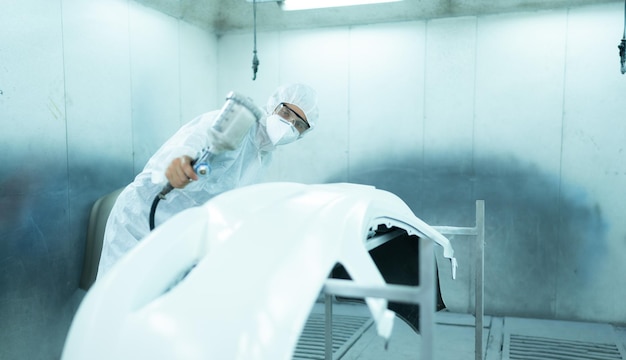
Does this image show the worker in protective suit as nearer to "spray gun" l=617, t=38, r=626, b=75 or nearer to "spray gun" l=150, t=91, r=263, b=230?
"spray gun" l=150, t=91, r=263, b=230

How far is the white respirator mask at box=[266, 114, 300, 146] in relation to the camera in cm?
213

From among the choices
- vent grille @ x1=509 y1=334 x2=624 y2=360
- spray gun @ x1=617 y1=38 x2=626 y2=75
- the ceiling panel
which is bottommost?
vent grille @ x1=509 y1=334 x2=624 y2=360

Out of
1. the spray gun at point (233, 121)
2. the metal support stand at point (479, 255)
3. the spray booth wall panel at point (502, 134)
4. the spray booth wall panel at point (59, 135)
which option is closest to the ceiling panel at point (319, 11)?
the spray booth wall panel at point (502, 134)

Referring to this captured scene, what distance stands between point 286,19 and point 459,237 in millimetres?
2019

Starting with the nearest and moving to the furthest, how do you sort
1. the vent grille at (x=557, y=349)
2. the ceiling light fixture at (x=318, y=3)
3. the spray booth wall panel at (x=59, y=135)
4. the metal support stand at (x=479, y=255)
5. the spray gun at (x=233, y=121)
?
the spray gun at (x=233, y=121)
the metal support stand at (x=479, y=255)
the spray booth wall panel at (x=59, y=135)
the vent grille at (x=557, y=349)
the ceiling light fixture at (x=318, y=3)

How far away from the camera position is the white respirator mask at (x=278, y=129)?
7.00ft

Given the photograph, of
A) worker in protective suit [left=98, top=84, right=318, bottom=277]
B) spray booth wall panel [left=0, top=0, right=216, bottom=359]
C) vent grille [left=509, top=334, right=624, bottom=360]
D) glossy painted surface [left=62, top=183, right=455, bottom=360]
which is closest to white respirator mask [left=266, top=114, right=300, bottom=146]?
worker in protective suit [left=98, top=84, right=318, bottom=277]

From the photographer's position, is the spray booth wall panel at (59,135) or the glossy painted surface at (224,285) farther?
the spray booth wall panel at (59,135)

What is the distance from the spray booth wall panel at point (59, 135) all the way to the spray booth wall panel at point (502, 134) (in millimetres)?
1237

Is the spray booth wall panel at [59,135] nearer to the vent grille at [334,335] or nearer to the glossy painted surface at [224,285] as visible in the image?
the vent grille at [334,335]

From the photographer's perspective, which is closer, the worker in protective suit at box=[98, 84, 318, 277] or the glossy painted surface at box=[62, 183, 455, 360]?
the glossy painted surface at box=[62, 183, 455, 360]

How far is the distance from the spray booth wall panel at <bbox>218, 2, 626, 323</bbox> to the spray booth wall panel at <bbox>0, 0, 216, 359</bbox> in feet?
4.06

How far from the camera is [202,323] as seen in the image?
2.86 feet

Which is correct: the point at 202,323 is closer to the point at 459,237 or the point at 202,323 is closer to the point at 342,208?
the point at 342,208
